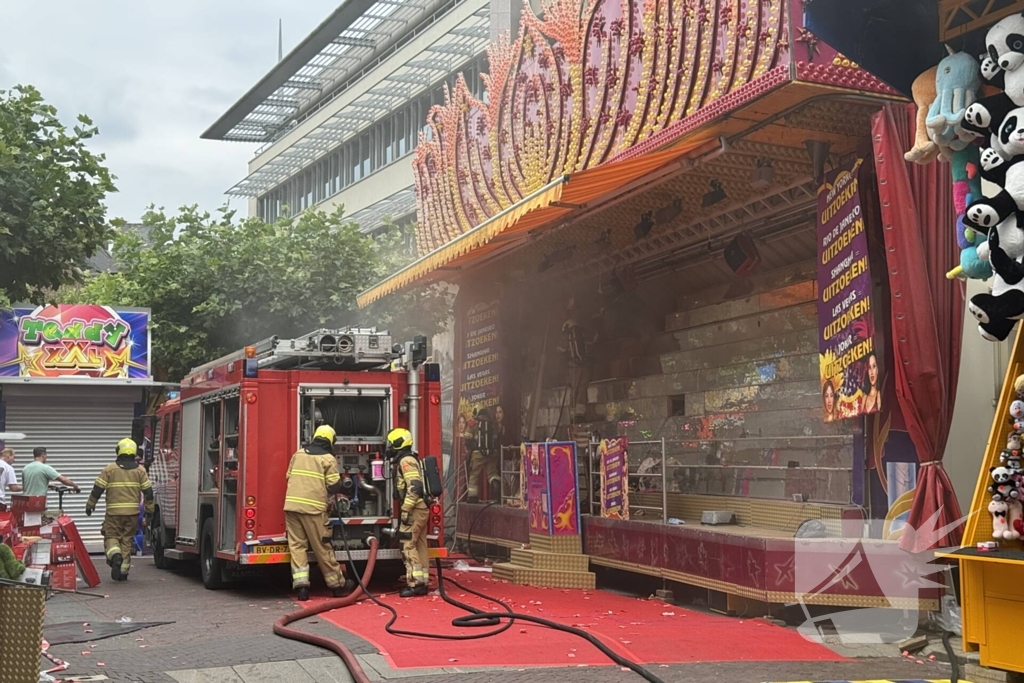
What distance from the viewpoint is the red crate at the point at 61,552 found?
41.9 feet

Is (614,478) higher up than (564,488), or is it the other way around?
(614,478)

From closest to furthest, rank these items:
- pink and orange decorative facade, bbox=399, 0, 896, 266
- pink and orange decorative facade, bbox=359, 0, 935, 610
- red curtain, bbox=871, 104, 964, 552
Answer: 1. red curtain, bbox=871, 104, 964, 552
2. pink and orange decorative facade, bbox=399, 0, 896, 266
3. pink and orange decorative facade, bbox=359, 0, 935, 610

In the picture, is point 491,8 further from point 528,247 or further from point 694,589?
point 694,589

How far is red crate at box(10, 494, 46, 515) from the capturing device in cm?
1248

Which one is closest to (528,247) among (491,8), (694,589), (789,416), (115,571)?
(789,416)

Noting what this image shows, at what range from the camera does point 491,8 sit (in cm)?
2659

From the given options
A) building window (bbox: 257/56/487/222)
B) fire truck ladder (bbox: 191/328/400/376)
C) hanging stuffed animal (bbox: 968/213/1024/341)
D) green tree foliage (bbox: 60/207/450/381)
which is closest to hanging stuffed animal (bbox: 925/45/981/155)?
hanging stuffed animal (bbox: 968/213/1024/341)

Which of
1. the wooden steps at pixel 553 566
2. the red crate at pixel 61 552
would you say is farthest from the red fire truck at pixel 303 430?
the red crate at pixel 61 552

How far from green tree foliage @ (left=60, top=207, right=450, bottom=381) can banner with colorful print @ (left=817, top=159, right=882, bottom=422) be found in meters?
11.7

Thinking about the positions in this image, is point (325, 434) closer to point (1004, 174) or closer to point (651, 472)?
point (651, 472)

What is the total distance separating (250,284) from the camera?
66.6 feet

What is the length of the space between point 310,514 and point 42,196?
22.5 feet

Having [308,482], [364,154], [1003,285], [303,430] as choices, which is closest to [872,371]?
[1003,285]

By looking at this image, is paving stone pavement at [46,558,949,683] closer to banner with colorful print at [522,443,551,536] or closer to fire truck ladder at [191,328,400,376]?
Result: fire truck ladder at [191,328,400,376]
